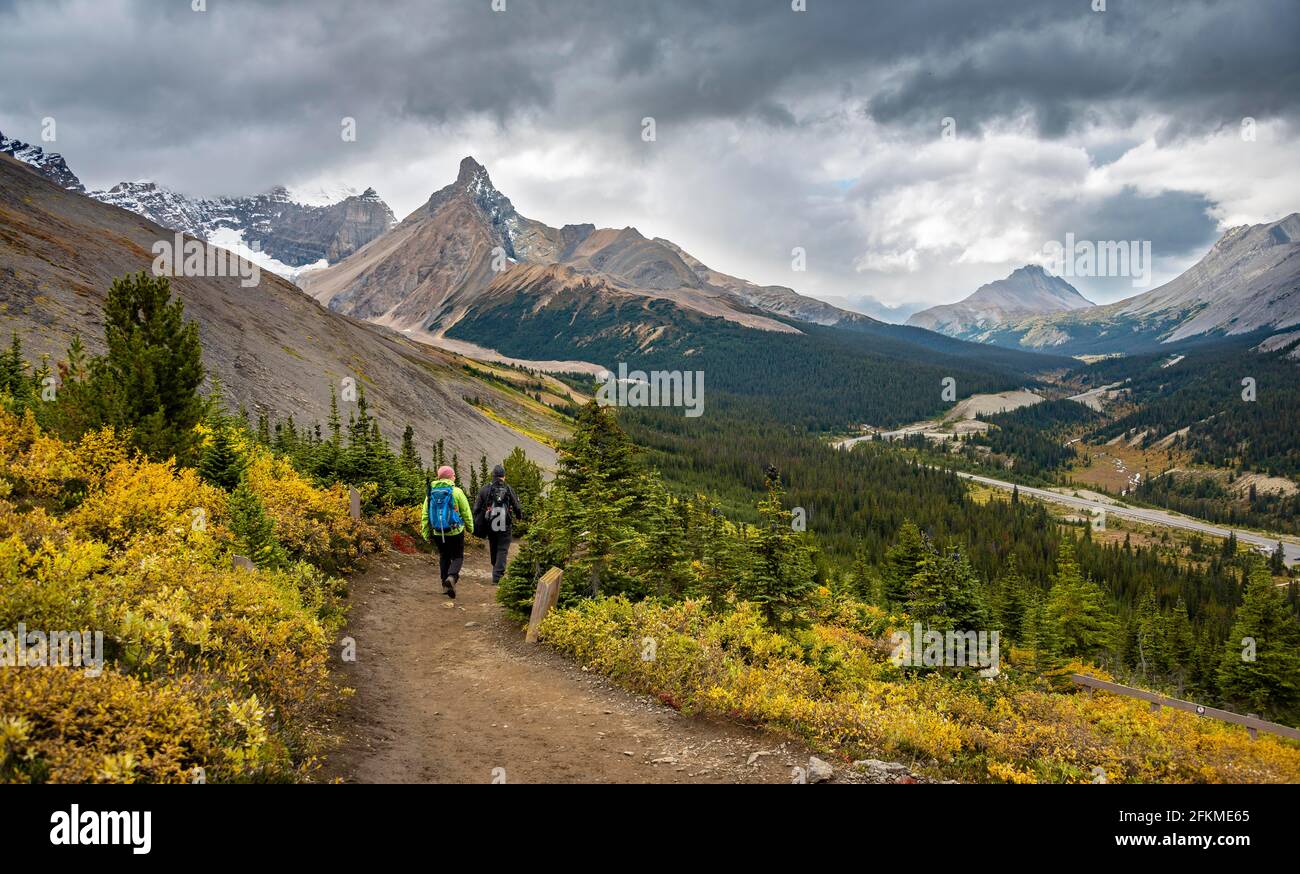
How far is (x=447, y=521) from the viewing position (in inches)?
627

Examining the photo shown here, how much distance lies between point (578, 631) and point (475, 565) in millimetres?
10680

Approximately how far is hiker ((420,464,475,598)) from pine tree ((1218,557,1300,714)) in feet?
149

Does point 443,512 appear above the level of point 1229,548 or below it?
above

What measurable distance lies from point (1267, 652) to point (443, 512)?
160ft

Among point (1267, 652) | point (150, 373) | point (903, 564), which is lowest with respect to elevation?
point (1267, 652)

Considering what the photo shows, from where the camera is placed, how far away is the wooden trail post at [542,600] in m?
13.4

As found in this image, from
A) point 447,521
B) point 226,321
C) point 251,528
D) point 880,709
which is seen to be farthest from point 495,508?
point 226,321

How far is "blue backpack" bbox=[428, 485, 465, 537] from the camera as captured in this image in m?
15.6

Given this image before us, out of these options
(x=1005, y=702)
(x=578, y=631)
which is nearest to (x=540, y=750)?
(x=578, y=631)

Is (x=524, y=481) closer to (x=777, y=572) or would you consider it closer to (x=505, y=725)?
(x=777, y=572)

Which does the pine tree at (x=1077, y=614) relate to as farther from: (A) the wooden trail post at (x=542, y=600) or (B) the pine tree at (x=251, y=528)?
(B) the pine tree at (x=251, y=528)
